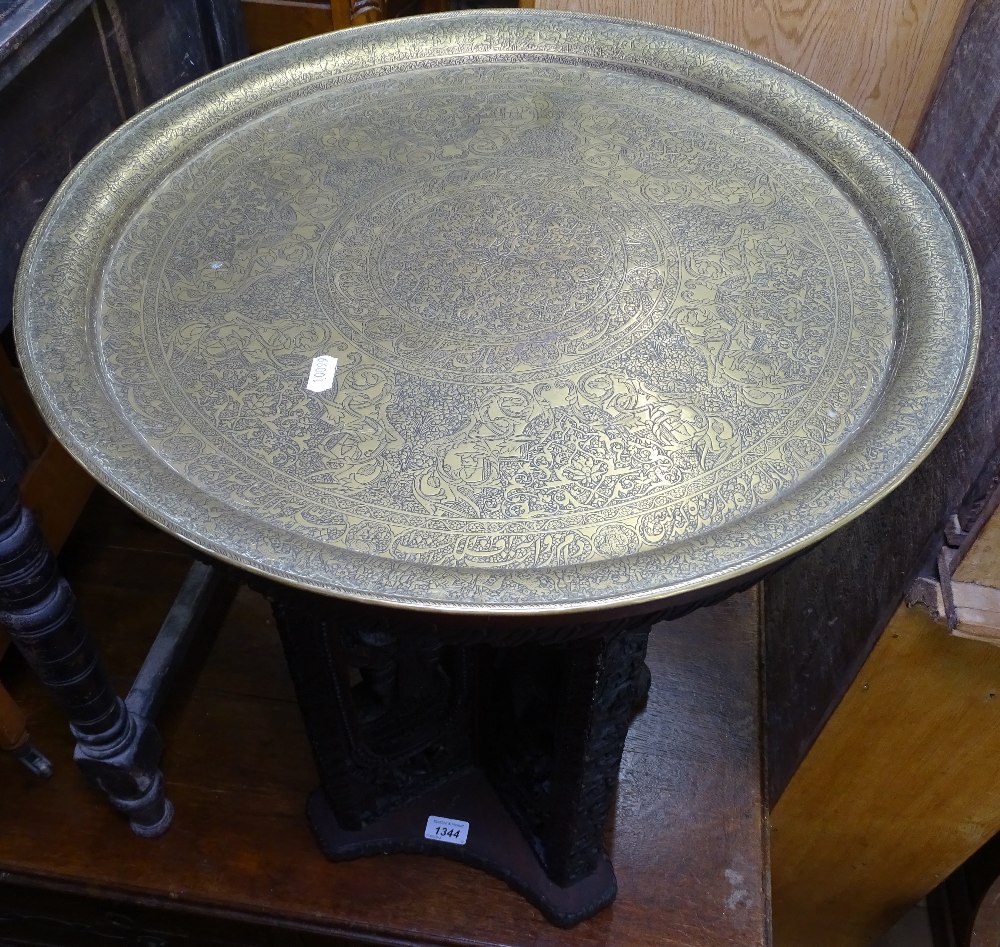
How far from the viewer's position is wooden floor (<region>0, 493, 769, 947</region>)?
116cm

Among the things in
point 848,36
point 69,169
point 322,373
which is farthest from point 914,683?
point 69,169

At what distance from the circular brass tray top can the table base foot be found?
0.68 metres

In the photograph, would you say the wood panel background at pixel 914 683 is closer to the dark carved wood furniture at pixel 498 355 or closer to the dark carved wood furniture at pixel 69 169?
the dark carved wood furniture at pixel 498 355

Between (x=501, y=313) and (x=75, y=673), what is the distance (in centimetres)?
61

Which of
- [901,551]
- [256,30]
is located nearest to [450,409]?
[901,551]

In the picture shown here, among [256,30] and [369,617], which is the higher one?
[369,617]

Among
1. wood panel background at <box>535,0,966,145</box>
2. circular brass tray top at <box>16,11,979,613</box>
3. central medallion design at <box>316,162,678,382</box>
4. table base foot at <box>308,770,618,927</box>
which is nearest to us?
circular brass tray top at <box>16,11,979,613</box>

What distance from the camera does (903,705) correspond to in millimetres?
1079

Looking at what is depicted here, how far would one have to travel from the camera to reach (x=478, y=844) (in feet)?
3.91

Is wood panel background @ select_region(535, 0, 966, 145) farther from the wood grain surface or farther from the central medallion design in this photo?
the wood grain surface

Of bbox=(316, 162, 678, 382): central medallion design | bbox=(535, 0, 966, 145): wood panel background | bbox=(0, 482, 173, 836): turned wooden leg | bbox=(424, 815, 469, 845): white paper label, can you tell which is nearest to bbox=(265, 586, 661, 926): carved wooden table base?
bbox=(424, 815, 469, 845): white paper label

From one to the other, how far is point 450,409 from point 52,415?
295mm

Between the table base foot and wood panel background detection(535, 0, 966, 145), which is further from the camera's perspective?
wood panel background detection(535, 0, 966, 145)

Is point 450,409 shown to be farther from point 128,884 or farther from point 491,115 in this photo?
point 128,884
